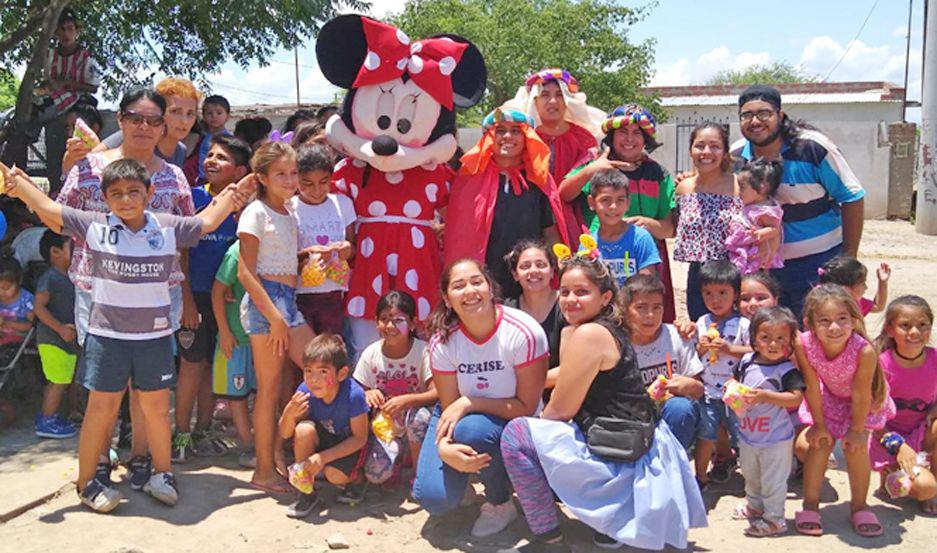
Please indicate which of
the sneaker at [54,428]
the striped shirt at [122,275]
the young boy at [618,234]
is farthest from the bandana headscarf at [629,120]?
the sneaker at [54,428]

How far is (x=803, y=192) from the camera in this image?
463cm

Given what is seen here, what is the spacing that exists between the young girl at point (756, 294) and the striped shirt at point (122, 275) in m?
2.78

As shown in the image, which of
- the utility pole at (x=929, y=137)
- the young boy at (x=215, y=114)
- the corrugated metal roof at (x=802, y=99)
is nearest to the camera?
the young boy at (x=215, y=114)

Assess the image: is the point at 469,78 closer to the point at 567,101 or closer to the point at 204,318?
the point at 567,101

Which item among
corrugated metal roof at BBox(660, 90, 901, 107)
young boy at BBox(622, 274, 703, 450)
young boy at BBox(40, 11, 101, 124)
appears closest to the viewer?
young boy at BBox(622, 274, 703, 450)

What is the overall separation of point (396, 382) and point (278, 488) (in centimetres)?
77

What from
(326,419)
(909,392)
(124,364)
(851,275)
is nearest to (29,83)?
(124,364)

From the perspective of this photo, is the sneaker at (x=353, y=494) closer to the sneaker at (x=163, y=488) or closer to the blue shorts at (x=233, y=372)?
the sneaker at (x=163, y=488)

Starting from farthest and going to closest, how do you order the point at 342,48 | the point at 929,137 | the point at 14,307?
the point at 929,137
the point at 14,307
the point at 342,48

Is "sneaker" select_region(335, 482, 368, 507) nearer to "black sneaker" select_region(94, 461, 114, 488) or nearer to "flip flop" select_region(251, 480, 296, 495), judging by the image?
"flip flop" select_region(251, 480, 296, 495)

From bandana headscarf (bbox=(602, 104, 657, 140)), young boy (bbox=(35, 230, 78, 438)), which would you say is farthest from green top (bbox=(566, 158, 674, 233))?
young boy (bbox=(35, 230, 78, 438))

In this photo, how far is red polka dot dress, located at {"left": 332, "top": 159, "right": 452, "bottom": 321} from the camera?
14.6 ft

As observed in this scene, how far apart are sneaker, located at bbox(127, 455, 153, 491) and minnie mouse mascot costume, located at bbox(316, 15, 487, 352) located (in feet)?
3.85

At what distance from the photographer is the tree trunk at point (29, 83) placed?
6137mm
